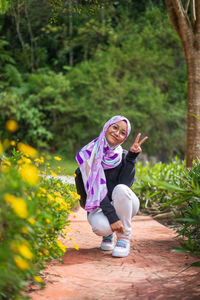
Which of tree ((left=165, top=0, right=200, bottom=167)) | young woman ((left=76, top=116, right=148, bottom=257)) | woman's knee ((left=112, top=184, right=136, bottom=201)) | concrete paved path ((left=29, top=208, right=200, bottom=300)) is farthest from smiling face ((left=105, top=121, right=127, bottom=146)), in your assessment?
tree ((left=165, top=0, right=200, bottom=167))

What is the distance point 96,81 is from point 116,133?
25.7ft

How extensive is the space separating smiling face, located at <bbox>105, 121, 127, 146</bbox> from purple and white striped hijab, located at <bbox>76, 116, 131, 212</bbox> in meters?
0.03

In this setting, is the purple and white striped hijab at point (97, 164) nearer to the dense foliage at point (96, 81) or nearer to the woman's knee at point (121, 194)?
the woman's knee at point (121, 194)

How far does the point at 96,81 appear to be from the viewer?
10.6 metres

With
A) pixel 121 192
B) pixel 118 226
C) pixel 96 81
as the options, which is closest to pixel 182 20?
pixel 121 192

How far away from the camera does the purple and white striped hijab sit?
2984mm

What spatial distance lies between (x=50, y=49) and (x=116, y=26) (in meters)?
2.57

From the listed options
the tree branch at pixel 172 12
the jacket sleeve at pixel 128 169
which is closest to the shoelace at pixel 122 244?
the jacket sleeve at pixel 128 169

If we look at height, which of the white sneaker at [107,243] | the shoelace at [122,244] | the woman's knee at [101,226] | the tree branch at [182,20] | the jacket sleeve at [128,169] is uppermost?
the tree branch at [182,20]

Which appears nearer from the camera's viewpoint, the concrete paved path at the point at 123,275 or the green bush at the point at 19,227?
the green bush at the point at 19,227

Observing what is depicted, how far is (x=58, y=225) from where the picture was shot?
2.40m

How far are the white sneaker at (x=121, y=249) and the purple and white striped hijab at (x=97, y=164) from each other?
375mm

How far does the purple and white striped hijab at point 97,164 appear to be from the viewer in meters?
2.98

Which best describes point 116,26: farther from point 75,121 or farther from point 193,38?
point 193,38
